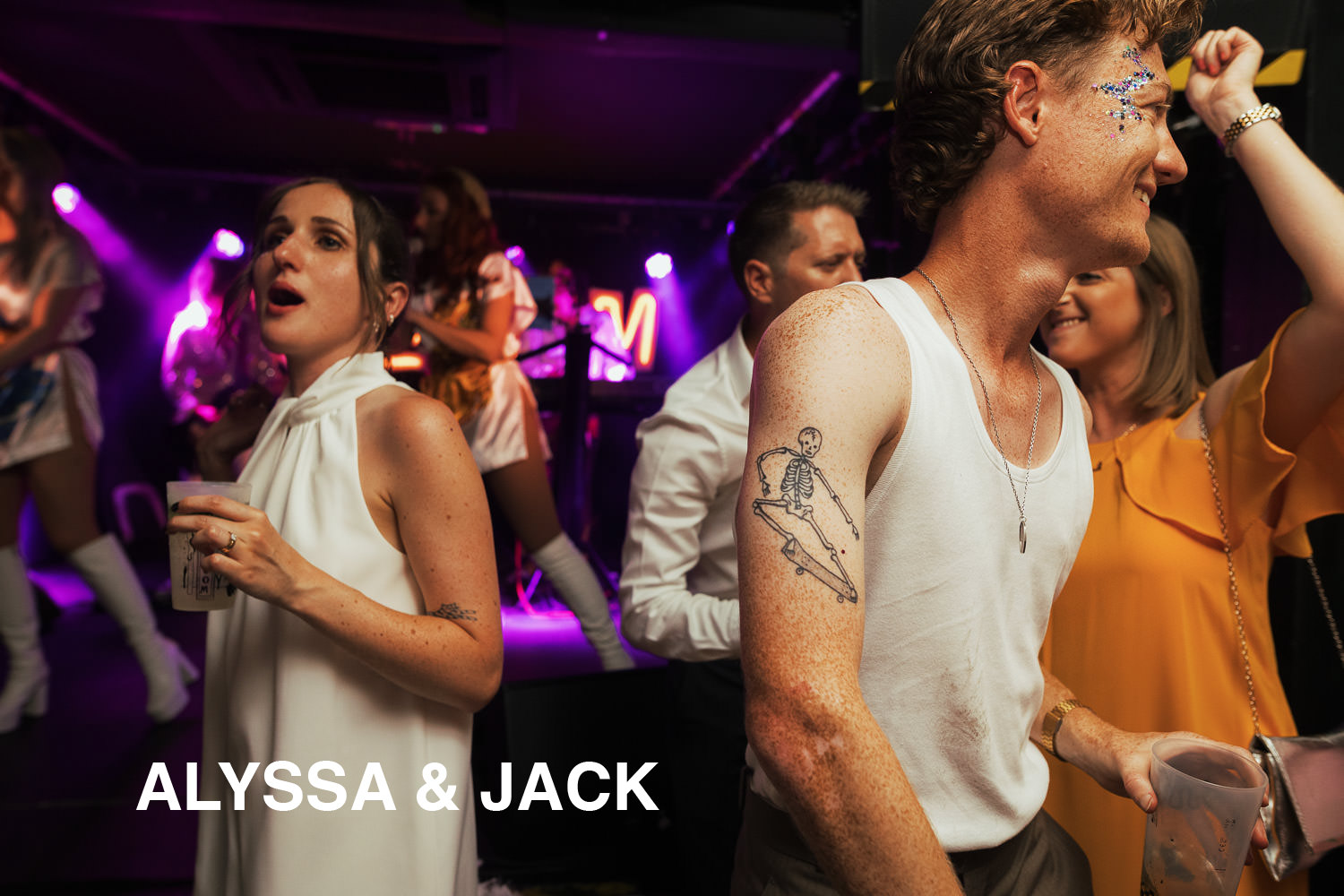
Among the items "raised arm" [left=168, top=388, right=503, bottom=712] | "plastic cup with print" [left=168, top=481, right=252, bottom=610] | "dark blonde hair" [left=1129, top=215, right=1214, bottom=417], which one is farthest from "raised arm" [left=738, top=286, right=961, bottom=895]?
"dark blonde hair" [left=1129, top=215, right=1214, bottom=417]

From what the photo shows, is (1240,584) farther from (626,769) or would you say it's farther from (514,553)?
(514,553)

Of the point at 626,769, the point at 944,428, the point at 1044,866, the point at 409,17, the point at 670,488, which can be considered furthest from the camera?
the point at 409,17

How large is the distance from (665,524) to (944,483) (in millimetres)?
1063

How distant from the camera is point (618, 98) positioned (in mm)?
6672

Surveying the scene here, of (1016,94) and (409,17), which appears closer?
(1016,94)

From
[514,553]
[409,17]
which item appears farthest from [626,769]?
[409,17]

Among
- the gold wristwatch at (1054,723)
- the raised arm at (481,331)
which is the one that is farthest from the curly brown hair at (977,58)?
the raised arm at (481,331)

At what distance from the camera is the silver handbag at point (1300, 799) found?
1284 millimetres

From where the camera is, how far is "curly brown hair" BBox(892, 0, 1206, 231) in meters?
0.91

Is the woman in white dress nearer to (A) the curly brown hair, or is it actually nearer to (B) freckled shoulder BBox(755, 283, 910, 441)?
(B) freckled shoulder BBox(755, 283, 910, 441)

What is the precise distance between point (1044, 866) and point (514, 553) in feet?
15.4

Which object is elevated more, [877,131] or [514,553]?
[877,131]

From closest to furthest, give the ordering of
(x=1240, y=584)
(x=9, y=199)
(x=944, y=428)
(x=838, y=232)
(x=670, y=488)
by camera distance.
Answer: (x=944, y=428) → (x=1240, y=584) → (x=670, y=488) → (x=838, y=232) → (x=9, y=199)

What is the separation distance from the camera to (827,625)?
0.75 meters
